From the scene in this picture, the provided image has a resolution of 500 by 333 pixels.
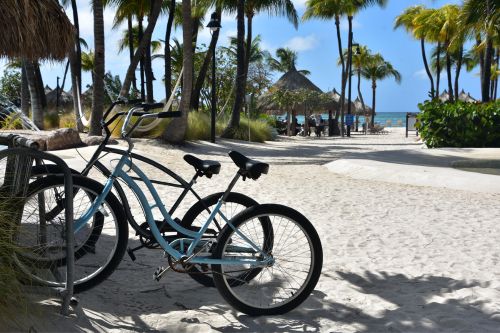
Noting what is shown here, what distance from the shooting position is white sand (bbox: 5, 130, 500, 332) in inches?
130

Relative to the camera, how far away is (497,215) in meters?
6.96

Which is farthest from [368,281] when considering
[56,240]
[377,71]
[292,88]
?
[377,71]

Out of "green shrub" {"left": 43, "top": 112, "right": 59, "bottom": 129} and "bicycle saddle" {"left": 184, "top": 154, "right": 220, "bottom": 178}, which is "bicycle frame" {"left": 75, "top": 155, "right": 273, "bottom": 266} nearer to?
"bicycle saddle" {"left": 184, "top": 154, "right": 220, "bottom": 178}

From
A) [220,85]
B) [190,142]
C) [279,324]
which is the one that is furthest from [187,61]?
[220,85]

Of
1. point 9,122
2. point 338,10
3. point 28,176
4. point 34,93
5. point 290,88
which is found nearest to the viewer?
point 28,176

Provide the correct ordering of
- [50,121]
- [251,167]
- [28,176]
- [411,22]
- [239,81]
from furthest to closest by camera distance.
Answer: [411,22] < [239,81] < [50,121] < [251,167] < [28,176]

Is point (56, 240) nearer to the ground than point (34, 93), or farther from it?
nearer to the ground

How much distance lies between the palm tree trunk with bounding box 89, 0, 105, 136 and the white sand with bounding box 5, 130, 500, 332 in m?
7.89

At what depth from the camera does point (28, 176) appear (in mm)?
3143

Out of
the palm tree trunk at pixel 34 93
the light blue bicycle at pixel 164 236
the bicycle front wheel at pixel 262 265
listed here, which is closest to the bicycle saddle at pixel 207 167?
the light blue bicycle at pixel 164 236

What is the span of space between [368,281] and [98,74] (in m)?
13.1

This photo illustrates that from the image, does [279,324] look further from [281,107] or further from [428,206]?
[281,107]

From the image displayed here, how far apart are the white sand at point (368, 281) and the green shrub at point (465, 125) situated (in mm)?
8543

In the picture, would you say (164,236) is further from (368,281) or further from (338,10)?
(338,10)
